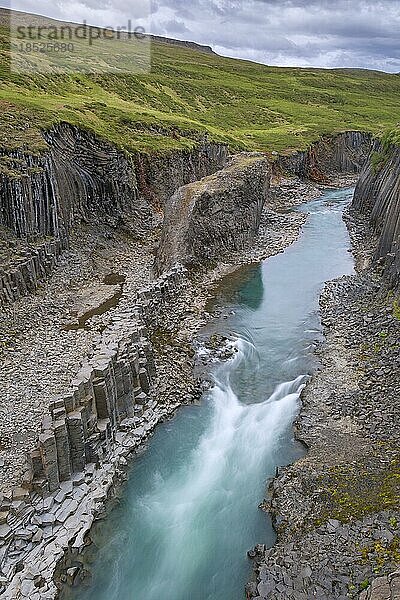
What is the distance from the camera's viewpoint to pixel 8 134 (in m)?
40.0

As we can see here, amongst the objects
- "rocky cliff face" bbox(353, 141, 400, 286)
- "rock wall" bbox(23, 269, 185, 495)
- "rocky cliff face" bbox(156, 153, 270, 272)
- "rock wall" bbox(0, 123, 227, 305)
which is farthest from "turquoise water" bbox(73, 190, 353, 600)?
"rock wall" bbox(0, 123, 227, 305)

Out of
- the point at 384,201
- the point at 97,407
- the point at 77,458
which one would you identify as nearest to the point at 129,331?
the point at 97,407

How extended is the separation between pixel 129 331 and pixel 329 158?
72.3m

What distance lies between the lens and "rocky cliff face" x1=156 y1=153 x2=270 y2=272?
40.5 m

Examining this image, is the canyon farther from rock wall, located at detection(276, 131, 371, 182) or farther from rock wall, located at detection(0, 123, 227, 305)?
rock wall, located at detection(276, 131, 371, 182)

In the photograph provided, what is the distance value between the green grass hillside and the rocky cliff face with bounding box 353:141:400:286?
19.7 metres

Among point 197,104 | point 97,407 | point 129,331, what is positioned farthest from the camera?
point 197,104

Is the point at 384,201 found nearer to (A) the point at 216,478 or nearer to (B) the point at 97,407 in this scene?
(A) the point at 216,478

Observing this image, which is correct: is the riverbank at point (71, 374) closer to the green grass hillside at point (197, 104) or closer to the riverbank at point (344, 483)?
the riverbank at point (344, 483)

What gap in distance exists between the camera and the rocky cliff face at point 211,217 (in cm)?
4053

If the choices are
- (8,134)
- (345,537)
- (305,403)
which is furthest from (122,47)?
(345,537)

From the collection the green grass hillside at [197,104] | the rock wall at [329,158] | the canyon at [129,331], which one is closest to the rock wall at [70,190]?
the canyon at [129,331]

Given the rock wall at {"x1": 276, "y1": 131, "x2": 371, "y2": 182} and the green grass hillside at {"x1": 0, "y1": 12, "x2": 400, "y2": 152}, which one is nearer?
the green grass hillside at {"x1": 0, "y1": 12, "x2": 400, "y2": 152}

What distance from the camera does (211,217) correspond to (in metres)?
42.8
